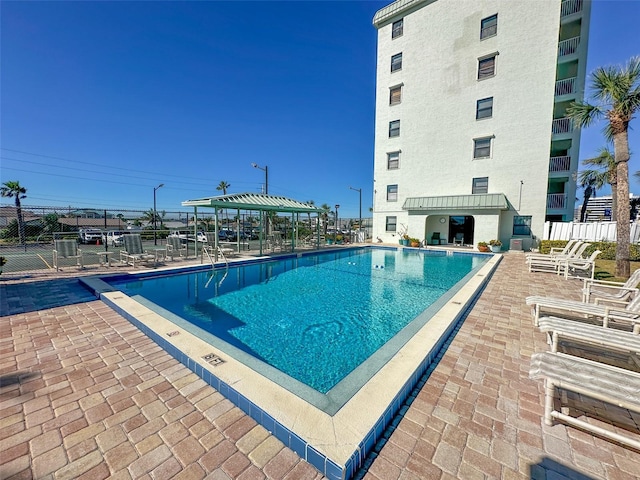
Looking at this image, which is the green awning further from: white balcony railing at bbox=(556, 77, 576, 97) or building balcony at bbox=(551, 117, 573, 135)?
white balcony railing at bbox=(556, 77, 576, 97)

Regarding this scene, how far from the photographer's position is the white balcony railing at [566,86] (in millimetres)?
16797

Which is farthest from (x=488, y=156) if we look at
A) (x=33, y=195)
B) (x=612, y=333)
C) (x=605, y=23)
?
(x=33, y=195)

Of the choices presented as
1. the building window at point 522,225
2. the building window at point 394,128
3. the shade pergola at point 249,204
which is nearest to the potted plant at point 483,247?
the building window at point 522,225

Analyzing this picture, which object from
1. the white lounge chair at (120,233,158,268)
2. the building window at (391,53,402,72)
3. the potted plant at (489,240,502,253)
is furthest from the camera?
the building window at (391,53,402,72)

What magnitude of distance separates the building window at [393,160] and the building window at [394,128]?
1484 millimetres

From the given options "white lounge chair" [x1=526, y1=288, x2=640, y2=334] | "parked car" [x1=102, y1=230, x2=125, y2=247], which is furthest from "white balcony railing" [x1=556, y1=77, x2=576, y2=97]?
"parked car" [x1=102, y1=230, x2=125, y2=247]

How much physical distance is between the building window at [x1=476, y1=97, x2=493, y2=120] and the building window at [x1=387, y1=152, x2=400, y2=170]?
5.73 meters

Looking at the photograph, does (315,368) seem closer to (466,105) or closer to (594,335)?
(594,335)

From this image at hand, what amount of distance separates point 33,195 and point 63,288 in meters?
→ 24.3

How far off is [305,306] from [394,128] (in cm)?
1915

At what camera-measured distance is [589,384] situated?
79.6 inches

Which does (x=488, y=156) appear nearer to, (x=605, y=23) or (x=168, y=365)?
(x=605, y=23)

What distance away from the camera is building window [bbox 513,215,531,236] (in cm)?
1605

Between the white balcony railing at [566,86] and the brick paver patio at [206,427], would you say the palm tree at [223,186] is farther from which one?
the brick paver patio at [206,427]
